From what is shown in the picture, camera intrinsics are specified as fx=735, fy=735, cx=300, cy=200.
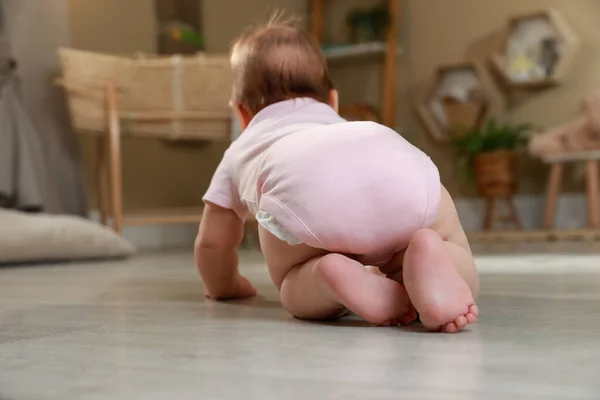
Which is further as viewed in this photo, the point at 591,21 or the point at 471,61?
the point at 471,61

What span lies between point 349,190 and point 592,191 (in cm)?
208

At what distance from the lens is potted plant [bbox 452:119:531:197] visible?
280 cm

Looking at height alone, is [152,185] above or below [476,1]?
below

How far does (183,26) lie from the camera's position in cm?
288

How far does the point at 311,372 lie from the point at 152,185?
2413 mm

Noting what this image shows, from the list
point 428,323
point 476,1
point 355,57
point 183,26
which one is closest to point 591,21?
point 476,1

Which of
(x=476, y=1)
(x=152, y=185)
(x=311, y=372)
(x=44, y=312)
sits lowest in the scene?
(x=152, y=185)

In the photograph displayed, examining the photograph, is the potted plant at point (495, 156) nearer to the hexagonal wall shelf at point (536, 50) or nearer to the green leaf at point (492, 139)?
the green leaf at point (492, 139)

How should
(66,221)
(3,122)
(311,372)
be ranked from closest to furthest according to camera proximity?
(311,372) < (66,221) < (3,122)

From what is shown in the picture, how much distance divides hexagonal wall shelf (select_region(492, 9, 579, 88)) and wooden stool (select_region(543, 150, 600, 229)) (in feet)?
1.20

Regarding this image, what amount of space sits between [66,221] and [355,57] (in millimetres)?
1745

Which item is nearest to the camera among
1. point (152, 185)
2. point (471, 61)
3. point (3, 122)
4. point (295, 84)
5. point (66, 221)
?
point (295, 84)

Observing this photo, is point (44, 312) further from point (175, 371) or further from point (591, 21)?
point (591, 21)

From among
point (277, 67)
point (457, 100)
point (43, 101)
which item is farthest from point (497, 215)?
point (277, 67)
